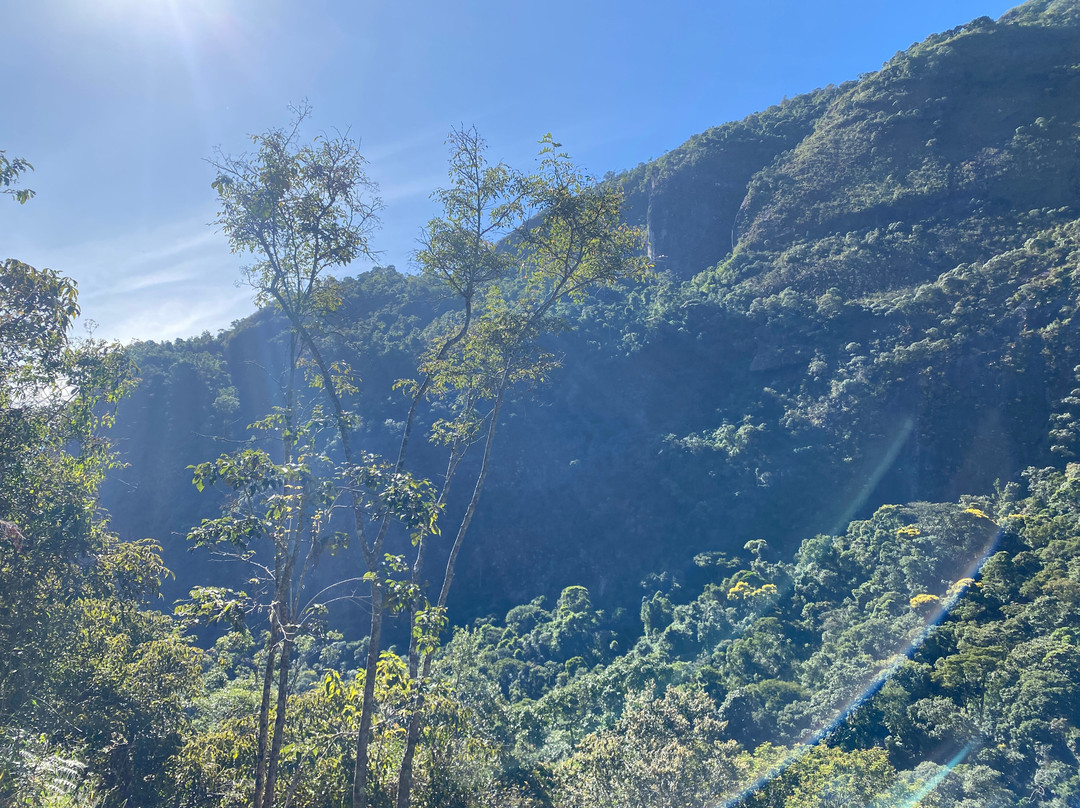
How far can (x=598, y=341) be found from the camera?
51000 millimetres

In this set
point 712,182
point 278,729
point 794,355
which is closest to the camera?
point 278,729

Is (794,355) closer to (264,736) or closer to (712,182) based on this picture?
(712,182)

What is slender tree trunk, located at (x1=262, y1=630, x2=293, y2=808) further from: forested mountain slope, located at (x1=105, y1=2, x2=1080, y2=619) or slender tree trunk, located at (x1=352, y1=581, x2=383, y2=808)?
forested mountain slope, located at (x1=105, y1=2, x2=1080, y2=619)

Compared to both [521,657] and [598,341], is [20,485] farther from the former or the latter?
[598,341]

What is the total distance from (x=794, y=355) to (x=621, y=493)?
16149mm

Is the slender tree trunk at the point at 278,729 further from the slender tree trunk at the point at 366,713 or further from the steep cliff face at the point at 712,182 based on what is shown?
→ the steep cliff face at the point at 712,182

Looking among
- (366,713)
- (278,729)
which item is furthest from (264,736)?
(366,713)

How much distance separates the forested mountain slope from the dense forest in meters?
0.26

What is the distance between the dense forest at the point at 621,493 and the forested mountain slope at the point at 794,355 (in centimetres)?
26

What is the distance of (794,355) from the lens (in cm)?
4172

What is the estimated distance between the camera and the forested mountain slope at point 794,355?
3269 cm

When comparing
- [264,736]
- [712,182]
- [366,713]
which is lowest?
[264,736]

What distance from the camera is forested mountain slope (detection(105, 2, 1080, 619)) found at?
1287 inches

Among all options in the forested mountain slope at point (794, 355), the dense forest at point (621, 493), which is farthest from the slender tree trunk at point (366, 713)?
the forested mountain slope at point (794, 355)
